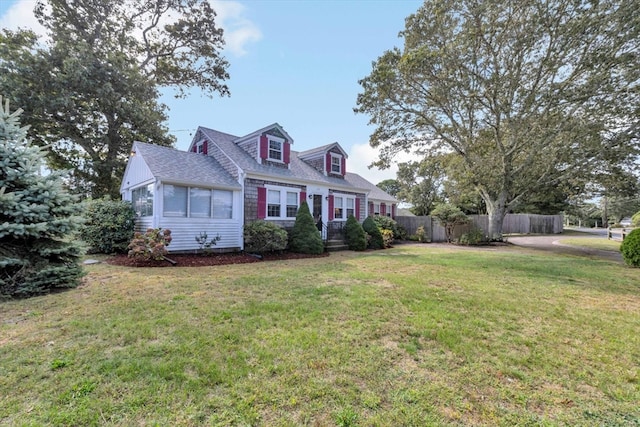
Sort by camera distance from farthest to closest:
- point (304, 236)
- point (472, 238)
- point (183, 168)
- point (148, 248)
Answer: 1. point (472, 238)
2. point (304, 236)
3. point (183, 168)
4. point (148, 248)

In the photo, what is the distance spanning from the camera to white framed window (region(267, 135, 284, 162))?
1394 centimetres

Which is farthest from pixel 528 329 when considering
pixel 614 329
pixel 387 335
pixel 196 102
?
pixel 196 102

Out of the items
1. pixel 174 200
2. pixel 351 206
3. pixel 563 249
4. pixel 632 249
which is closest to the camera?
pixel 632 249

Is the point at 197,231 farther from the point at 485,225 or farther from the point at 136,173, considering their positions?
the point at 485,225

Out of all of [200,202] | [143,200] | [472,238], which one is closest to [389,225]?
[472,238]

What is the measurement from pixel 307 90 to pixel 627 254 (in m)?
14.1

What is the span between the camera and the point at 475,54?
44.5 ft

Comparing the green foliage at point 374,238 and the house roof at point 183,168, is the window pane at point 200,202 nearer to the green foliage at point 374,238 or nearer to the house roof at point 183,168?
the house roof at point 183,168

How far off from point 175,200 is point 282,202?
4.68 m

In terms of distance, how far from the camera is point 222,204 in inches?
465

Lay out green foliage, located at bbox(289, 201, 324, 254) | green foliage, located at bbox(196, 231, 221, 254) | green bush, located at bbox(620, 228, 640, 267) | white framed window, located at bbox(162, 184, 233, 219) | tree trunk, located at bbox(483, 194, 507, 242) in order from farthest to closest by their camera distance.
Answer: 1. tree trunk, located at bbox(483, 194, 507, 242)
2. green foliage, located at bbox(289, 201, 324, 254)
3. green foliage, located at bbox(196, 231, 221, 254)
4. white framed window, located at bbox(162, 184, 233, 219)
5. green bush, located at bbox(620, 228, 640, 267)

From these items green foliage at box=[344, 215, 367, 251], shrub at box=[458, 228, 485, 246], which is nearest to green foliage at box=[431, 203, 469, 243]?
shrub at box=[458, 228, 485, 246]

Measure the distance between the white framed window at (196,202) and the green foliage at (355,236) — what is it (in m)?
5.99

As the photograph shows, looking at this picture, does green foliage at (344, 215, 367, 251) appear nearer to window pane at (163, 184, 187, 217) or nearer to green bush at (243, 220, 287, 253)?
green bush at (243, 220, 287, 253)
